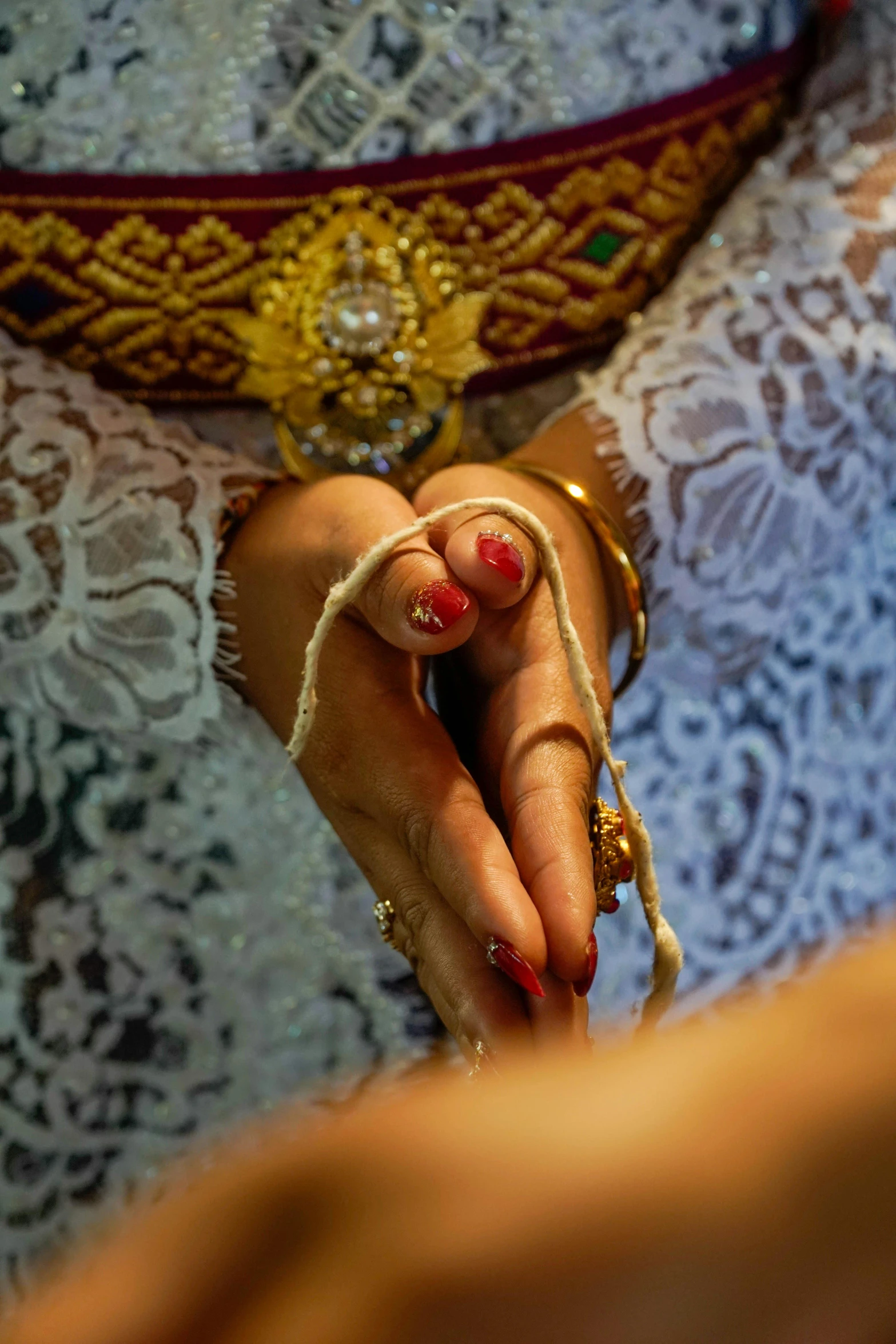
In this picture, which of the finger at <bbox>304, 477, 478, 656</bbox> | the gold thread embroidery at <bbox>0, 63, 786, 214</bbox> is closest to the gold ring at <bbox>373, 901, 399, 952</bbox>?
the finger at <bbox>304, 477, 478, 656</bbox>

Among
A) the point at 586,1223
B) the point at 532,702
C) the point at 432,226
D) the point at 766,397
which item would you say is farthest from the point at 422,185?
the point at 586,1223

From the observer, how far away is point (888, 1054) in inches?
5.6

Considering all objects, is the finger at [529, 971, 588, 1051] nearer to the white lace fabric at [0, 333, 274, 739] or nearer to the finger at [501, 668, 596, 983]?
the finger at [501, 668, 596, 983]

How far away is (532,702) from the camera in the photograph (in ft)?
1.57

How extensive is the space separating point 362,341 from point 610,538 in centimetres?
19

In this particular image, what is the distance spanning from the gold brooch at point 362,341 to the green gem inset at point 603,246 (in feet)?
0.23

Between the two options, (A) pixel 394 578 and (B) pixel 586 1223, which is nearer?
(B) pixel 586 1223

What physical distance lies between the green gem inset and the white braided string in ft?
0.90

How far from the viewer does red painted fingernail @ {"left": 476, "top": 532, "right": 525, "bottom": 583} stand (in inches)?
18.2

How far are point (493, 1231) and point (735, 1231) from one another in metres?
0.03

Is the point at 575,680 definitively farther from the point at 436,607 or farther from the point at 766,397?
the point at 766,397

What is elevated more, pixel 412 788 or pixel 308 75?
pixel 308 75

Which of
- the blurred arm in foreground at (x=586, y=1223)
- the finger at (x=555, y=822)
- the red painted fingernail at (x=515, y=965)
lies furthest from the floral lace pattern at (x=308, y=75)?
the blurred arm in foreground at (x=586, y=1223)

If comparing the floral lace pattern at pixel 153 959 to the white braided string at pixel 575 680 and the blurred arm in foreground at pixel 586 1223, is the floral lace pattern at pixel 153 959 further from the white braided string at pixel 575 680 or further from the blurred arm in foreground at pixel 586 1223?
the blurred arm in foreground at pixel 586 1223
